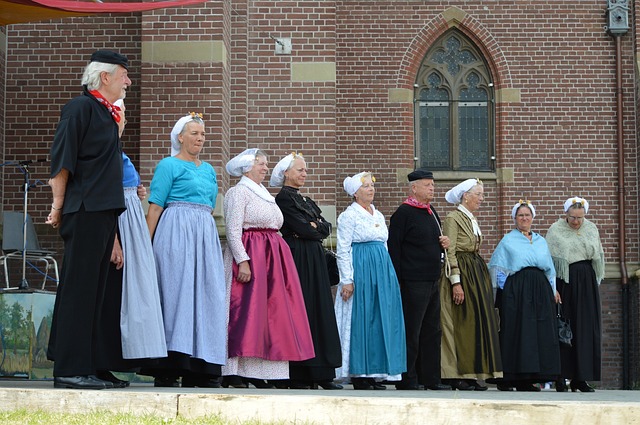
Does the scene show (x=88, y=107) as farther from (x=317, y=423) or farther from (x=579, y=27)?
(x=579, y=27)

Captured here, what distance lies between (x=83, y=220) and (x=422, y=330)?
4280mm

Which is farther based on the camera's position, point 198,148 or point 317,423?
point 198,148

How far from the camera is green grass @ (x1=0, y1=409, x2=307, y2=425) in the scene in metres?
5.61

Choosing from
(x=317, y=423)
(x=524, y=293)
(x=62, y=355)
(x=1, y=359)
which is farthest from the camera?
(x=524, y=293)

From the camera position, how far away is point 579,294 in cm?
1177

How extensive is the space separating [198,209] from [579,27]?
9906mm

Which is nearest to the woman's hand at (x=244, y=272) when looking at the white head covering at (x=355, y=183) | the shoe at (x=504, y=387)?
the white head covering at (x=355, y=183)

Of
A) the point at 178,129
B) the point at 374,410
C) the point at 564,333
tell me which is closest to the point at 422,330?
the point at 564,333

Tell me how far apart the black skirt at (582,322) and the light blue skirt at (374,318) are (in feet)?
7.48

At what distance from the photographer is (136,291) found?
7809mm

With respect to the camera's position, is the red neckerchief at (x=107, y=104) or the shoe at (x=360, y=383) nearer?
the red neckerchief at (x=107, y=104)

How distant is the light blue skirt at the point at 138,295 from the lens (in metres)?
7.71

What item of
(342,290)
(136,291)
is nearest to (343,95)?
(342,290)

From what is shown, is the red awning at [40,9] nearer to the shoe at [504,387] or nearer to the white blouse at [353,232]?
the white blouse at [353,232]
